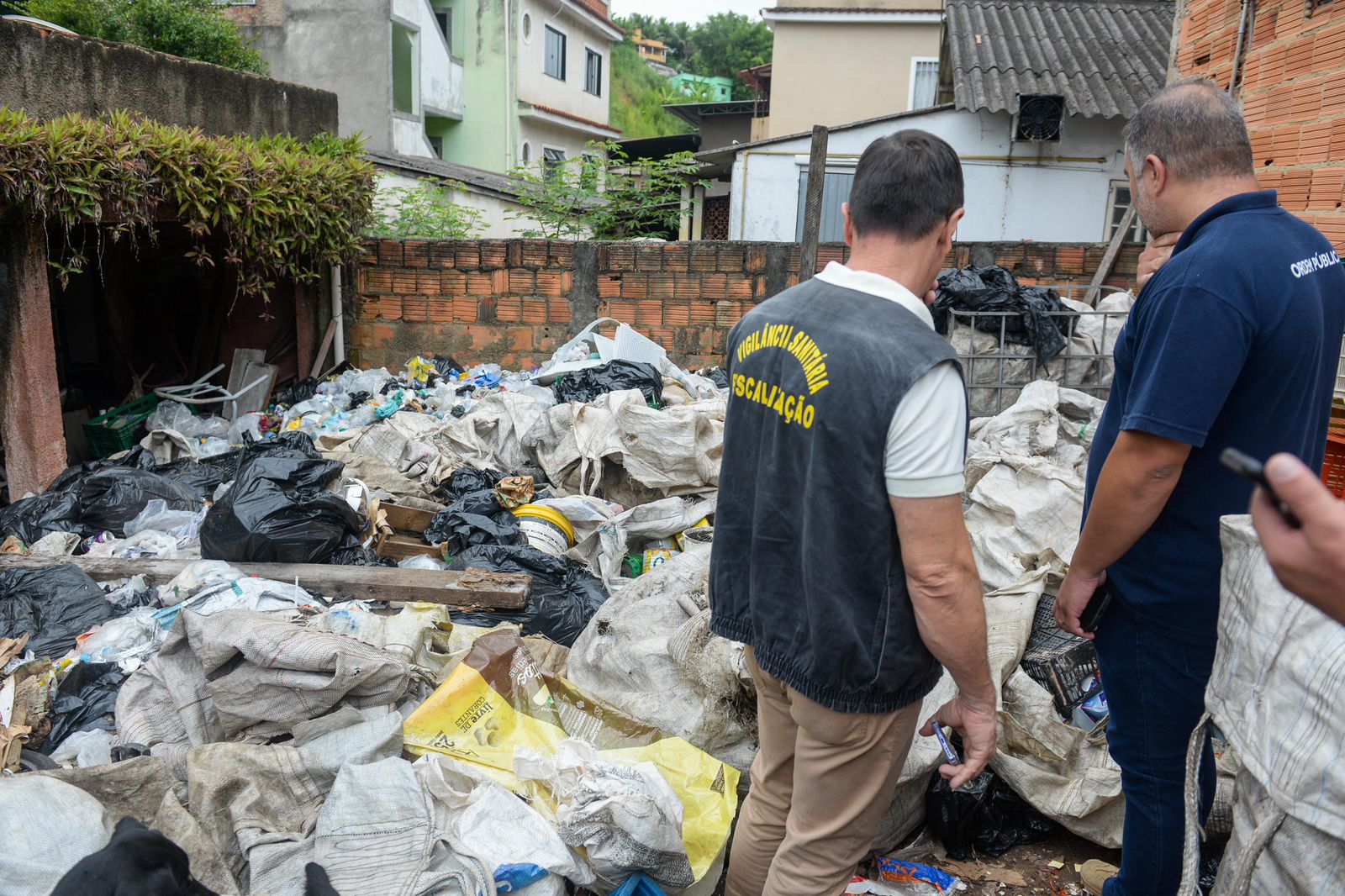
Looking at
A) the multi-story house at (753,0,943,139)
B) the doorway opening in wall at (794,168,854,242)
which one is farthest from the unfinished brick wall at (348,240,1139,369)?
the multi-story house at (753,0,943,139)

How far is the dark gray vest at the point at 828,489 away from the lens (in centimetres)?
162

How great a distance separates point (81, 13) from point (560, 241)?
1073cm

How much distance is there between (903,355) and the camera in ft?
5.23

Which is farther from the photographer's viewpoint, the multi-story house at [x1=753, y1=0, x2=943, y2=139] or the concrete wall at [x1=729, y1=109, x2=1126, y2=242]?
the multi-story house at [x1=753, y1=0, x2=943, y2=139]

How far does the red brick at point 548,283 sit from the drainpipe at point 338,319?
4.95 feet

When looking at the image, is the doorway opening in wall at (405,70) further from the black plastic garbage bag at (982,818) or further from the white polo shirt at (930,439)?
the white polo shirt at (930,439)

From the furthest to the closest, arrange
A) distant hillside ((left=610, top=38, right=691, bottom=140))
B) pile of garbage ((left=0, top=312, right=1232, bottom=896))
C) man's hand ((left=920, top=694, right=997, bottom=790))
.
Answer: distant hillside ((left=610, top=38, right=691, bottom=140)) < pile of garbage ((left=0, top=312, right=1232, bottom=896)) < man's hand ((left=920, top=694, right=997, bottom=790))

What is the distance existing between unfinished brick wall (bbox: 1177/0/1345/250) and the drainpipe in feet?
18.7

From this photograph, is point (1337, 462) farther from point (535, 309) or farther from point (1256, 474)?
point (535, 309)

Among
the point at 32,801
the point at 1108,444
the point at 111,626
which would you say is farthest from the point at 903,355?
the point at 111,626

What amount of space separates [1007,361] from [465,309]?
12.3ft

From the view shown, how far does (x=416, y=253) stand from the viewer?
22.4 ft

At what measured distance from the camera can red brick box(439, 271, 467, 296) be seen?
678 cm

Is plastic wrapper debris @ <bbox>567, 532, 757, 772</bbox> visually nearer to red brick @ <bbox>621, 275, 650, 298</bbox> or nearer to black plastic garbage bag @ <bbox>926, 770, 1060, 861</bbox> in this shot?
black plastic garbage bag @ <bbox>926, 770, 1060, 861</bbox>
